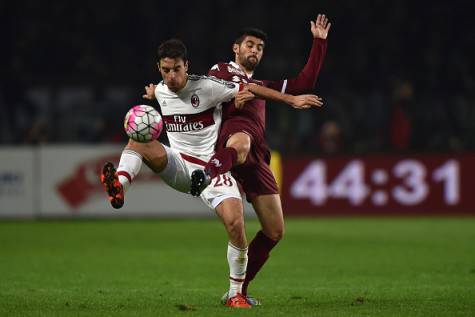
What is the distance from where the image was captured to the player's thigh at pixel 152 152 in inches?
260

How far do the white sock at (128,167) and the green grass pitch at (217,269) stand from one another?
34.3 inches

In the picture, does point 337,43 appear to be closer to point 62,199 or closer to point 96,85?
point 96,85

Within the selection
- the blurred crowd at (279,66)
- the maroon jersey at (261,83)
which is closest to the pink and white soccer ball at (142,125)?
the maroon jersey at (261,83)

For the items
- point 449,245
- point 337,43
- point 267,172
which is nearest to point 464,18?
point 337,43

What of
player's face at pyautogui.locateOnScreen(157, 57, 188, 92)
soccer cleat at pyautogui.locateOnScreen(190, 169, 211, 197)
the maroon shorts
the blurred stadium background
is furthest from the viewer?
the blurred stadium background

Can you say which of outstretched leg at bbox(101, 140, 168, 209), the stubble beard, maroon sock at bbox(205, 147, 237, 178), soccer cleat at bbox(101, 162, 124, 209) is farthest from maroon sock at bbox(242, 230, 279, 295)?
soccer cleat at bbox(101, 162, 124, 209)

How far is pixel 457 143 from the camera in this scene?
57.1ft

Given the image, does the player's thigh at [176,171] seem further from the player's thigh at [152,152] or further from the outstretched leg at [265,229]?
the outstretched leg at [265,229]

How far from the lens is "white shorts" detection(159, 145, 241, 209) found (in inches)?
264

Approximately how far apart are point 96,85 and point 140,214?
3347 mm

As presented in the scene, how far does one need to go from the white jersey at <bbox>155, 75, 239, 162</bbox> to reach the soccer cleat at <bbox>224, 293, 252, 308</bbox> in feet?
3.32

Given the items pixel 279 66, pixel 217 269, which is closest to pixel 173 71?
pixel 217 269

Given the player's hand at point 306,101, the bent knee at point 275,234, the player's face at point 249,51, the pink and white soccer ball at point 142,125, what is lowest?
the bent knee at point 275,234

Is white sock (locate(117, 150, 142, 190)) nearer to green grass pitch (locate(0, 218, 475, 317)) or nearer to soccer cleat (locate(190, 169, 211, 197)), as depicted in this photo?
soccer cleat (locate(190, 169, 211, 197))
